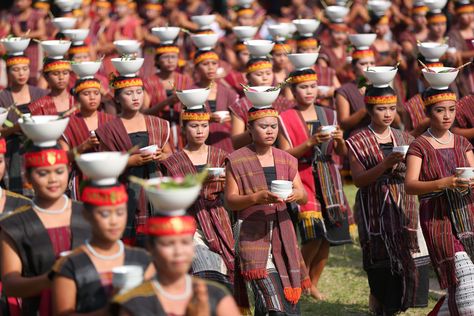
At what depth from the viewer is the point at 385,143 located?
8.41 metres

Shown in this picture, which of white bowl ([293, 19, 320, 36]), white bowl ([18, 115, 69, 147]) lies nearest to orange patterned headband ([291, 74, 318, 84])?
white bowl ([293, 19, 320, 36])

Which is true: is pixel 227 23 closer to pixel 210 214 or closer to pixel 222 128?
pixel 222 128

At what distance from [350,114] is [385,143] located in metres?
2.18

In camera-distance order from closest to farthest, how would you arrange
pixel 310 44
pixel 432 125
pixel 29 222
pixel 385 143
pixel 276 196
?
pixel 29 222, pixel 276 196, pixel 432 125, pixel 385 143, pixel 310 44

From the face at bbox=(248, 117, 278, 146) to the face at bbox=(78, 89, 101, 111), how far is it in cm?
187

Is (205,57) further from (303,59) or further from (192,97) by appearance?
(192,97)

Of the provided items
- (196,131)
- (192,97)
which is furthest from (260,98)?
(192,97)

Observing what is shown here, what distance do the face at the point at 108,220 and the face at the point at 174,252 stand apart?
38 cm

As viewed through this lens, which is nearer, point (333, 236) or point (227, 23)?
point (333, 236)

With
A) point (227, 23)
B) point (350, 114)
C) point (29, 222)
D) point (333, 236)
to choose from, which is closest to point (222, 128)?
point (350, 114)

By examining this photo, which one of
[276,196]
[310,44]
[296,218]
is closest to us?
[276,196]

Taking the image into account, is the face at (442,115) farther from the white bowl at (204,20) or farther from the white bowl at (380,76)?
the white bowl at (204,20)

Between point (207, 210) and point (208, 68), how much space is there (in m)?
3.12

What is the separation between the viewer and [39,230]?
6.15 meters
